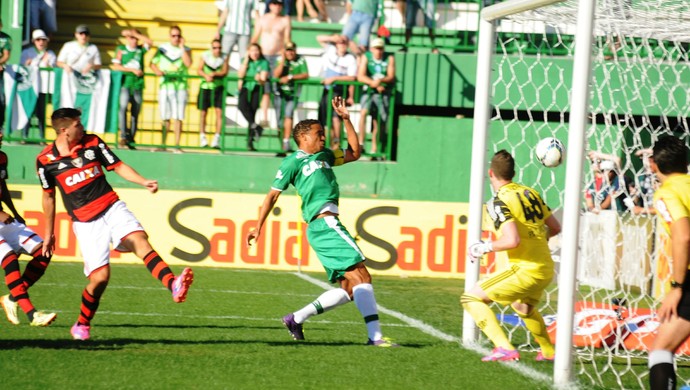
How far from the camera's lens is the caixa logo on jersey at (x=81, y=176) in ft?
29.0

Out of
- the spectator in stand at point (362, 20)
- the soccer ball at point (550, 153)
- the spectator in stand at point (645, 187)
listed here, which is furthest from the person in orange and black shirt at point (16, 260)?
the spectator in stand at point (362, 20)

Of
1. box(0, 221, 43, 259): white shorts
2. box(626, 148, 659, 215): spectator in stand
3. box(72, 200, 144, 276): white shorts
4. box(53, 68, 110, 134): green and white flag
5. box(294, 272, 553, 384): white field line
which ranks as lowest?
box(294, 272, 553, 384): white field line

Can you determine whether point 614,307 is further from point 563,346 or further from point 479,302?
point 563,346

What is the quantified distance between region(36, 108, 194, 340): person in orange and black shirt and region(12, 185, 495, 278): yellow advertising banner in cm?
816

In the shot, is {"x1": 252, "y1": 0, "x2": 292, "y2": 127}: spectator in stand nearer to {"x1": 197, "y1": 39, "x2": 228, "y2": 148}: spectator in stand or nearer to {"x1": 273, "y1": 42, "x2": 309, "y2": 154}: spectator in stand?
{"x1": 273, "y1": 42, "x2": 309, "y2": 154}: spectator in stand

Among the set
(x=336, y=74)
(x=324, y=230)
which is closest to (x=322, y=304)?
(x=324, y=230)

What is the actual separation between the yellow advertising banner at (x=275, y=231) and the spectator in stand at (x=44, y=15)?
5.02 metres

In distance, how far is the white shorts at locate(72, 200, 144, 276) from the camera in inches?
342

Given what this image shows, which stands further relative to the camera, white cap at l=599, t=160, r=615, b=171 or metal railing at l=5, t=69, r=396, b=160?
metal railing at l=5, t=69, r=396, b=160

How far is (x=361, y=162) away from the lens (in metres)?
18.8

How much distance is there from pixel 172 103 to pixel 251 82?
1.46 metres

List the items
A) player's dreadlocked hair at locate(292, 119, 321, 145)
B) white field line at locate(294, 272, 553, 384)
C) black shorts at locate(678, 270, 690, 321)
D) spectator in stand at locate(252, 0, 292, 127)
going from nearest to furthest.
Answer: black shorts at locate(678, 270, 690, 321) → white field line at locate(294, 272, 553, 384) → player's dreadlocked hair at locate(292, 119, 321, 145) → spectator in stand at locate(252, 0, 292, 127)

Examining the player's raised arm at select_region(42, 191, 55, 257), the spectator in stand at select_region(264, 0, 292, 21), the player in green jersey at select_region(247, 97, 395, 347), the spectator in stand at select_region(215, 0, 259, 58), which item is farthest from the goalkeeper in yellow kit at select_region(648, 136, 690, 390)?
the spectator in stand at select_region(215, 0, 259, 58)

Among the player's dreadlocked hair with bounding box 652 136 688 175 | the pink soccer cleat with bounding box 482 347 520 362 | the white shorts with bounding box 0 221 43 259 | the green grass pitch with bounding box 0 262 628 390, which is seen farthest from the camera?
the white shorts with bounding box 0 221 43 259
